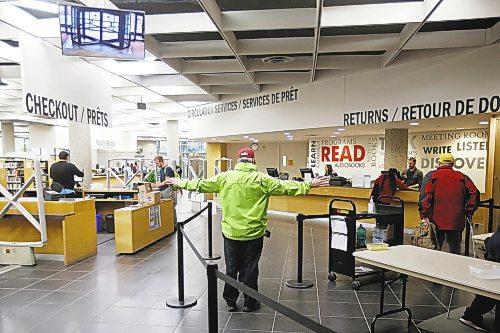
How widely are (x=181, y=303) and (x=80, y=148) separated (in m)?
7.12

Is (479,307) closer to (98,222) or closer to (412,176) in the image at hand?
(412,176)

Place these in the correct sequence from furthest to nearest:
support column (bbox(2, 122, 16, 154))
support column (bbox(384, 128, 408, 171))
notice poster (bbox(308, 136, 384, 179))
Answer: support column (bbox(2, 122, 16, 154)) → notice poster (bbox(308, 136, 384, 179)) → support column (bbox(384, 128, 408, 171))

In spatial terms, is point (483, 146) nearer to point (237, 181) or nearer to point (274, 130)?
point (274, 130)

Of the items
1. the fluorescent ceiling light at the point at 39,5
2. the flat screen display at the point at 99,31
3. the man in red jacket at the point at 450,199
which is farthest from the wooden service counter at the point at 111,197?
the man in red jacket at the point at 450,199

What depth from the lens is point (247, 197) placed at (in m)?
3.65

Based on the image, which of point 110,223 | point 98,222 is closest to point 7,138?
point 98,222

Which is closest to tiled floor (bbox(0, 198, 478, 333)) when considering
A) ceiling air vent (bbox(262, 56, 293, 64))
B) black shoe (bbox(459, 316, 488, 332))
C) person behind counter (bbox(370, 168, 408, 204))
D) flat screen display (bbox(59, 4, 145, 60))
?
black shoe (bbox(459, 316, 488, 332))

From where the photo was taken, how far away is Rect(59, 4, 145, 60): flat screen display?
3709mm

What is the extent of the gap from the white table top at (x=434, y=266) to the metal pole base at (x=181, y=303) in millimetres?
2000

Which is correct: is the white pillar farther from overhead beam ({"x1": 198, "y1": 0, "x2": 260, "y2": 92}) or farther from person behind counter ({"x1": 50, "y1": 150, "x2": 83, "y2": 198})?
overhead beam ({"x1": 198, "y1": 0, "x2": 260, "y2": 92})

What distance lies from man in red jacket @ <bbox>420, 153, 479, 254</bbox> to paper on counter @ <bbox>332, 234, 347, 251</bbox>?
1.15 metres

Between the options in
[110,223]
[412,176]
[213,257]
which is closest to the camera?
[213,257]

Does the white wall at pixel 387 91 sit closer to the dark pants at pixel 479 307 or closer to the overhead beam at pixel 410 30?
the overhead beam at pixel 410 30

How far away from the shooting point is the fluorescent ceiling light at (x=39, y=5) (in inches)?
181
